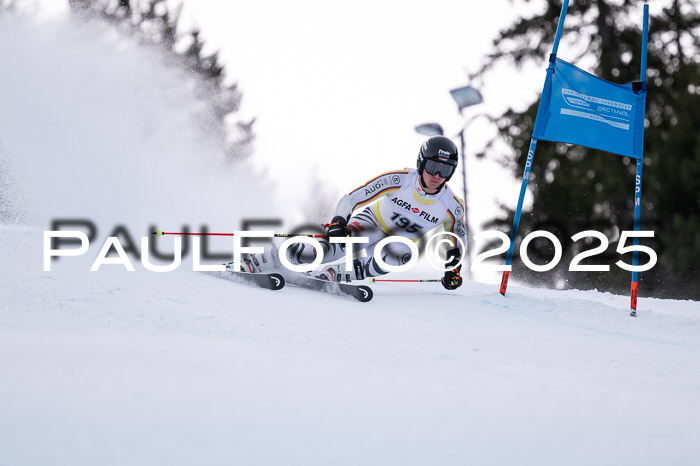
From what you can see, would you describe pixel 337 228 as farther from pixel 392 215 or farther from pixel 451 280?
pixel 451 280

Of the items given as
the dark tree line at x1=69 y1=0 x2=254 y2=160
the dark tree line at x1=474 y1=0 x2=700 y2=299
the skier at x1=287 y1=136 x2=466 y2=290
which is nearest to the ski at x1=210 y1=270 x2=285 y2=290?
the skier at x1=287 y1=136 x2=466 y2=290

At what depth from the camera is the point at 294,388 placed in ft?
6.53

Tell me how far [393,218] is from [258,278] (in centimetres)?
139

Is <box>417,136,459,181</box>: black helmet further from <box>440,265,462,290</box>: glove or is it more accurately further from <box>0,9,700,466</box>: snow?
<box>0,9,700,466</box>: snow

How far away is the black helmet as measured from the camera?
5230mm

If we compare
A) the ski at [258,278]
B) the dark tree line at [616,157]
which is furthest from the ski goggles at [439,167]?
the dark tree line at [616,157]

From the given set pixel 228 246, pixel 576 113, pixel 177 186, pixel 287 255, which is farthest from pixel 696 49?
pixel 177 186

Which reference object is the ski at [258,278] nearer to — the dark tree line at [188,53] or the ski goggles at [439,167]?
the ski goggles at [439,167]

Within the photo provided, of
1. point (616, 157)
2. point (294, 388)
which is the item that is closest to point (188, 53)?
point (616, 157)

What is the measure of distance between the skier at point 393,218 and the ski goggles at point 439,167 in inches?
0.6

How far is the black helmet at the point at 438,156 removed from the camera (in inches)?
206

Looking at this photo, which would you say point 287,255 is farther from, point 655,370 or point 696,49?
point 696,49

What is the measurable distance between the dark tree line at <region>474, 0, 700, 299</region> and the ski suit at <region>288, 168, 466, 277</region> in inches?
285

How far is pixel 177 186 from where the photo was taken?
16922mm
